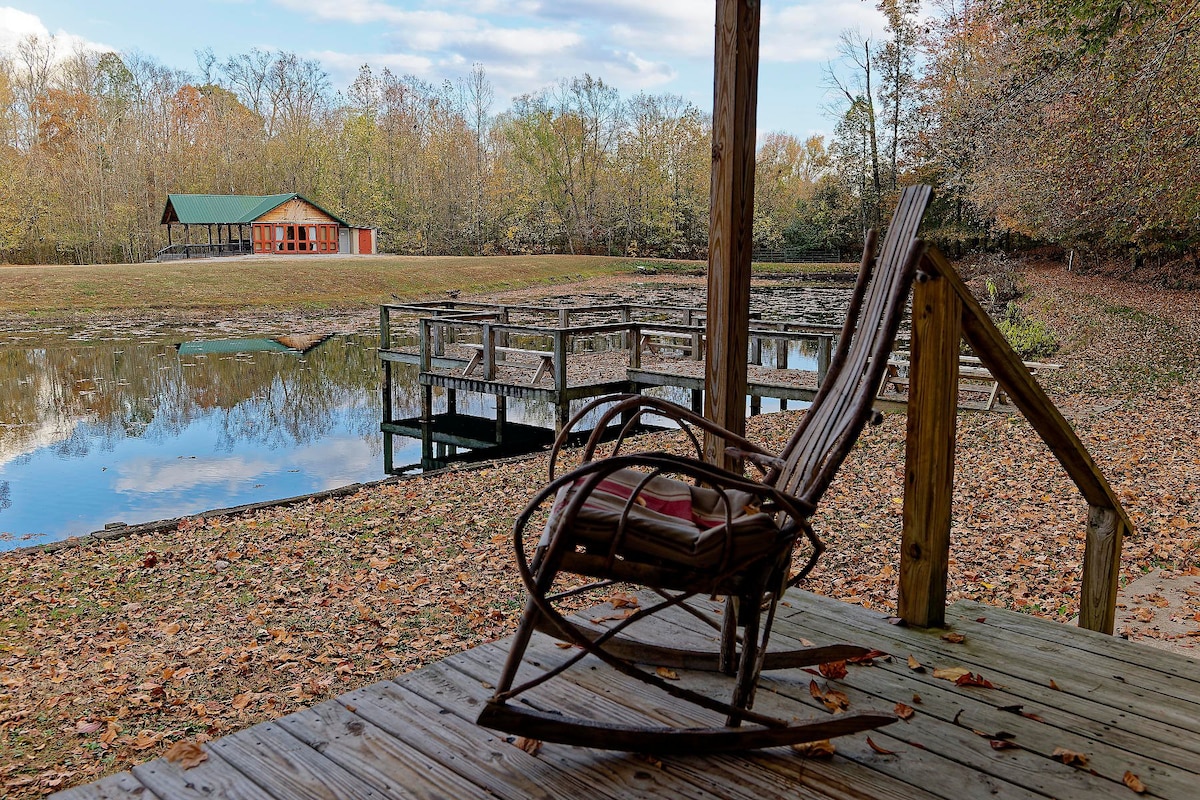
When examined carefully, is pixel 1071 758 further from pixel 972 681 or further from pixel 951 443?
pixel 951 443

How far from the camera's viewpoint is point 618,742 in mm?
1942

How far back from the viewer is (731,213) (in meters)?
2.92

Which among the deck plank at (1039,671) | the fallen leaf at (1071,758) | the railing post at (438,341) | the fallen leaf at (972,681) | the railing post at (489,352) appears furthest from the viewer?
the railing post at (438,341)

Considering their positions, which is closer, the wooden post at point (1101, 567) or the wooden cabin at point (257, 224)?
the wooden post at point (1101, 567)

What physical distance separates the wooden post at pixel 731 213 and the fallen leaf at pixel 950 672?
34.3 inches

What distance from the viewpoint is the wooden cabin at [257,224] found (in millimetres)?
37125

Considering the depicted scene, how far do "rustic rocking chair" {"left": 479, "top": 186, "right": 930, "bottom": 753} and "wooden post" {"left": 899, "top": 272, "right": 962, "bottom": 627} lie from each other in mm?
251

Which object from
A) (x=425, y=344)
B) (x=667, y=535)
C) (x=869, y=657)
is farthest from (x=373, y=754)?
(x=425, y=344)

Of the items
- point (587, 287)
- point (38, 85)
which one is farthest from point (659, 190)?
point (38, 85)

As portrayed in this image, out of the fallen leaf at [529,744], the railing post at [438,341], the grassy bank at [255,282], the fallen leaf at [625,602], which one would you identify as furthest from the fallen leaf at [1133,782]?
the grassy bank at [255,282]

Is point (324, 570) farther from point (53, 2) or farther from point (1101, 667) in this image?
point (53, 2)

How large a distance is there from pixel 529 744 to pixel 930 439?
1.41 metres

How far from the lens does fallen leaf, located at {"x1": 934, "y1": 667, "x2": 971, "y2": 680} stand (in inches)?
94.3

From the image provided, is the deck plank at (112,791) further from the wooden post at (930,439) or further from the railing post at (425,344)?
the railing post at (425,344)
